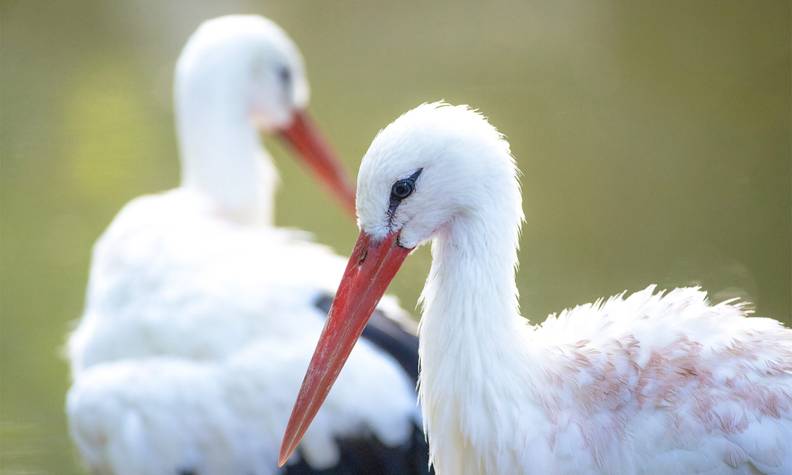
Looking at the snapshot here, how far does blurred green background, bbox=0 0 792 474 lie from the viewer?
Answer: 4.84m

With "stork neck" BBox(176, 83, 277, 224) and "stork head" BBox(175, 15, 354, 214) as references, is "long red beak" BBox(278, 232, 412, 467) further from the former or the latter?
"stork head" BBox(175, 15, 354, 214)

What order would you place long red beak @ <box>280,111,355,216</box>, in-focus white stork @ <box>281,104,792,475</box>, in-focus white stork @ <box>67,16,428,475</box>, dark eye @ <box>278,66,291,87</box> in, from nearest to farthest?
in-focus white stork @ <box>281,104,792,475</box>
in-focus white stork @ <box>67,16,428,475</box>
dark eye @ <box>278,66,291,87</box>
long red beak @ <box>280,111,355,216</box>

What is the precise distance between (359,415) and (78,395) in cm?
76

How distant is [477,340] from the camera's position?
2223 millimetres

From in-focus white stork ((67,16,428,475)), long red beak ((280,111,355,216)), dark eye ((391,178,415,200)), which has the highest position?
long red beak ((280,111,355,216))

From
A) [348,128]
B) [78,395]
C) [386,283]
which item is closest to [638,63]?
[348,128]

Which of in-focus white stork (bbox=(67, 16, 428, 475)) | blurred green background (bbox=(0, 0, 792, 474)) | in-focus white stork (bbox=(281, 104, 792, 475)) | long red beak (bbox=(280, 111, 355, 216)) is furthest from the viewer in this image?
blurred green background (bbox=(0, 0, 792, 474))

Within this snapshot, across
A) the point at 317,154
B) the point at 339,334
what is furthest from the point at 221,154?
the point at 339,334

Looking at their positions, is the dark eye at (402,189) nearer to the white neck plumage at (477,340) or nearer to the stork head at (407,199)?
the stork head at (407,199)

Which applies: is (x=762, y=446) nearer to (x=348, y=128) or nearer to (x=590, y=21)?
(x=348, y=128)

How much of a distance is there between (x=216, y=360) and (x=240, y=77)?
1223 millimetres

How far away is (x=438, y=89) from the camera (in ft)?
22.7

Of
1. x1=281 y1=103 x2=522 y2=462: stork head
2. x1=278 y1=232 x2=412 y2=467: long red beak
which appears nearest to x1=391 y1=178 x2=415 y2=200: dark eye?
x1=281 y1=103 x2=522 y2=462: stork head

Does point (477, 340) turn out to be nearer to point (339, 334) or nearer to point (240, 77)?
point (339, 334)
